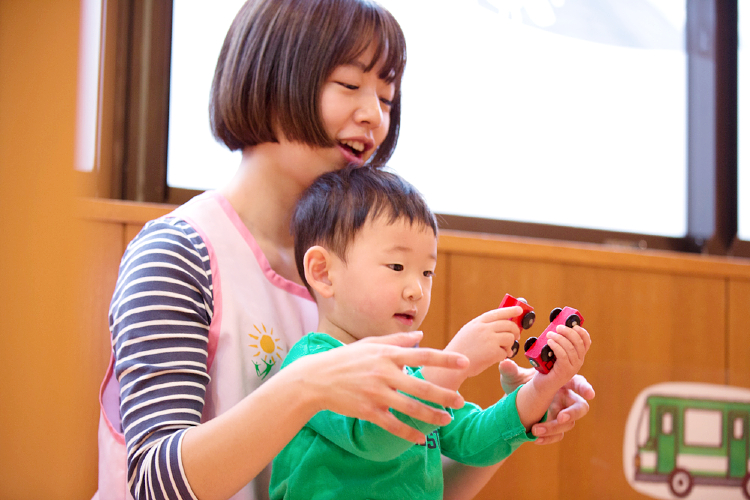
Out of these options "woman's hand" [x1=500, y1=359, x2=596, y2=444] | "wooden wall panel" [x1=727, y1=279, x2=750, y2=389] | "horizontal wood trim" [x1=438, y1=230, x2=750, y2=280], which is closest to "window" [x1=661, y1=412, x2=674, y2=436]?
"wooden wall panel" [x1=727, y1=279, x2=750, y2=389]

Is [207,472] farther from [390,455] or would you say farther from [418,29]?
[418,29]

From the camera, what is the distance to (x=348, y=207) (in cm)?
97

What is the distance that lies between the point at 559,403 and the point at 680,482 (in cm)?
107

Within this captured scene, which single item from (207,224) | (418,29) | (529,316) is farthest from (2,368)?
(418,29)

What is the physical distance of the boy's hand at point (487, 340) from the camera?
75 cm

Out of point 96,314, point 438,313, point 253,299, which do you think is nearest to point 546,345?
point 253,299

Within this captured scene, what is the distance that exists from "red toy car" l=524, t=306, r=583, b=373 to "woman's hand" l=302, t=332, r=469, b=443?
208 mm

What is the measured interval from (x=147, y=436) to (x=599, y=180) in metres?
1.72

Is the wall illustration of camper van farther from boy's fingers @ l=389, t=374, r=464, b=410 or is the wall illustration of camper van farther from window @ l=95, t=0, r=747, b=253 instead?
boy's fingers @ l=389, t=374, r=464, b=410

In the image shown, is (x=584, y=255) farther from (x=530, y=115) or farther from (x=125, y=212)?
(x=125, y=212)

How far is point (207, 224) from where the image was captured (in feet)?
3.38

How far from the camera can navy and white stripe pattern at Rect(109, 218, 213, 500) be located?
77 centimetres

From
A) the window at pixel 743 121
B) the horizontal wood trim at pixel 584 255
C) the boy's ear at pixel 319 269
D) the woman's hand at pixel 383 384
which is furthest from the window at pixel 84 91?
the window at pixel 743 121

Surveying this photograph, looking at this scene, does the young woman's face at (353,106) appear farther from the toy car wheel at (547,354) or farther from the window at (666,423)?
the window at (666,423)
